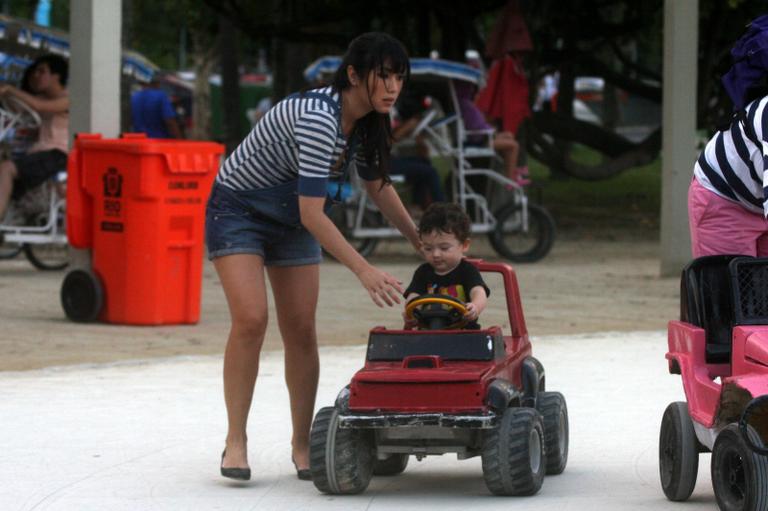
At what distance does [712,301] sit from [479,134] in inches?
446

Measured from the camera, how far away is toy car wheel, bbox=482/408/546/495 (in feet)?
19.2

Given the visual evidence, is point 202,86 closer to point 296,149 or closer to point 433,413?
point 296,149

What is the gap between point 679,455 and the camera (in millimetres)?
5844

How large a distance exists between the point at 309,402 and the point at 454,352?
28.2 inches

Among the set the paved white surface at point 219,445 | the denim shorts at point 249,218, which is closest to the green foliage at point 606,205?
the paved white surface at point 219,445

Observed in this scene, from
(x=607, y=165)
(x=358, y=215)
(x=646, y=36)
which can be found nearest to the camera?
(x=358, y=215)

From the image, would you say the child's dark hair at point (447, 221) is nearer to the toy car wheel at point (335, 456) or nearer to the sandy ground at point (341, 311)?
the toy car wheel at point (335, 456)

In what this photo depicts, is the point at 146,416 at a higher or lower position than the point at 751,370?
lower

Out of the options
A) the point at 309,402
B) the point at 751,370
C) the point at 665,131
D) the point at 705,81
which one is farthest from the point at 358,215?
the point at 751,370

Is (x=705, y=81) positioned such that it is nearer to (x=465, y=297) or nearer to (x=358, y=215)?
(x=358, y=215)

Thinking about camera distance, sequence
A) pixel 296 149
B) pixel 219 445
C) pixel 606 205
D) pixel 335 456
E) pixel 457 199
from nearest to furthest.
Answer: pixel 335 456 → pixel 296 149 → pixel 219 445 → pixel 457 199 → pixel 606 205

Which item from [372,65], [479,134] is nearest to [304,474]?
[372,65]

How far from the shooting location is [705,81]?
21.1 meters

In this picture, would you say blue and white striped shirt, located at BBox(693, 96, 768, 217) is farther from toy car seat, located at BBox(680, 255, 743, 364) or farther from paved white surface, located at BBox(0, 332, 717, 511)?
paved white surface, located at BBox(0, 332, 717, 511)
